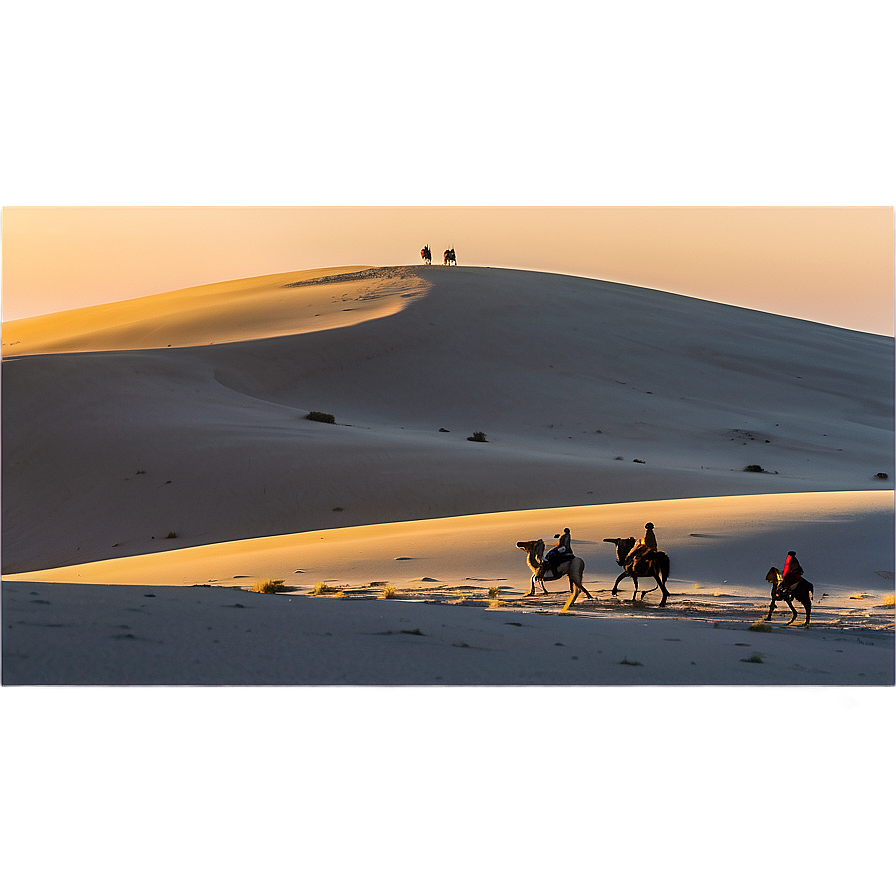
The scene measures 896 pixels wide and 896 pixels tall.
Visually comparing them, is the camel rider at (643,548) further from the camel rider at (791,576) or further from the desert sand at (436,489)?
the camel rider at (791,576)

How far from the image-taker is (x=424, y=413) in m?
35.7

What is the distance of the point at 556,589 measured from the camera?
503 inches

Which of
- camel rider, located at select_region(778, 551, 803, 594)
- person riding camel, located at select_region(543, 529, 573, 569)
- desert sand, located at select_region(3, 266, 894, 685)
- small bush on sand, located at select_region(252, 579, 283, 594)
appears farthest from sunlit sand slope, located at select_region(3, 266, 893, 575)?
camel rider, located at select_region(778, 551, 803, 594)

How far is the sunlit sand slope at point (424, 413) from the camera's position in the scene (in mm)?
21270

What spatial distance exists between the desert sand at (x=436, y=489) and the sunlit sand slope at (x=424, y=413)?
0.13 m

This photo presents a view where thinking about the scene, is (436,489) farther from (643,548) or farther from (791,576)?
(791,576)

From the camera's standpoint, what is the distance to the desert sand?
26.6ft

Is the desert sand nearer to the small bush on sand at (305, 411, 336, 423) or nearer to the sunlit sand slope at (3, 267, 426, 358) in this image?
the small bush on sand at (305, 411, 336, 423)

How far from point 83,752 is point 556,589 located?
749 cm

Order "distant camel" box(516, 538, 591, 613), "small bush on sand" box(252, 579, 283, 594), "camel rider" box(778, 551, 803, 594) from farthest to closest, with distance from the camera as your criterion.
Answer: "small bush on sand" box(252, 579, 283, 594), "distant camel" box(516, 538, 591, 613), "camel rider" box(778, 551, 803, 594)

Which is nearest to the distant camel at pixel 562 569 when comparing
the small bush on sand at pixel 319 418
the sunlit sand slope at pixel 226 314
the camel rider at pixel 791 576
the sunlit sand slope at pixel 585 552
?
the sunlit sand slope at pixel 585 552

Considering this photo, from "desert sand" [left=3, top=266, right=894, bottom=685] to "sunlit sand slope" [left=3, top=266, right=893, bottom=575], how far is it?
0.13 meters
